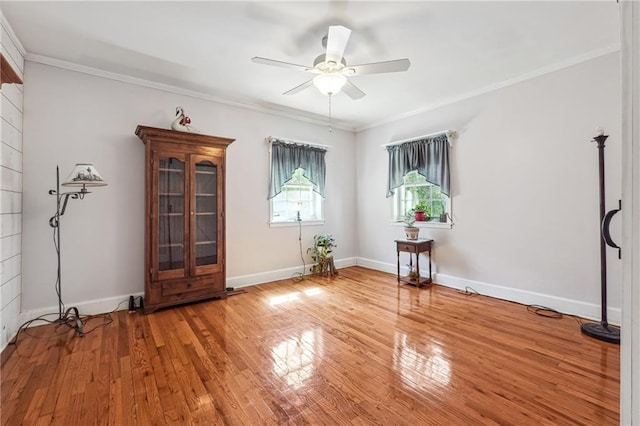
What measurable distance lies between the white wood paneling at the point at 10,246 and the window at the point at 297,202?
112 inches

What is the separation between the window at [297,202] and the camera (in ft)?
15.6

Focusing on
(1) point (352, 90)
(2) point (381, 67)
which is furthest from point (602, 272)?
(1) point (352, 90)

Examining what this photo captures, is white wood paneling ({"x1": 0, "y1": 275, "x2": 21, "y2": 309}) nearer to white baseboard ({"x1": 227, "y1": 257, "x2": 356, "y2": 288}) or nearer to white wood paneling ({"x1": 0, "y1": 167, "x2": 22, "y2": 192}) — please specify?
white wood paneling ({"x1": 0, "y1": 167, "x2": 22, "y2": 192})

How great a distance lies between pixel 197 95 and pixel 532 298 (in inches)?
194

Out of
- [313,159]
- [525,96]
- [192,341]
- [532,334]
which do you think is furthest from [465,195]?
[192,341]

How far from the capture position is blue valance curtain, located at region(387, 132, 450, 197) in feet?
13.7

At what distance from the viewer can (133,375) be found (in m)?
2.09

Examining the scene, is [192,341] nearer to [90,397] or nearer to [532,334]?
[90,397]

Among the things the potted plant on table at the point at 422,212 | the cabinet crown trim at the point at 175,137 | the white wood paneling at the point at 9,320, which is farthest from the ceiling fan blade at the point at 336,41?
the white wood paneling at the point at 9,320

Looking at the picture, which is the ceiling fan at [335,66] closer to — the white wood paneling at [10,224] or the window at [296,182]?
the window at [296,182]

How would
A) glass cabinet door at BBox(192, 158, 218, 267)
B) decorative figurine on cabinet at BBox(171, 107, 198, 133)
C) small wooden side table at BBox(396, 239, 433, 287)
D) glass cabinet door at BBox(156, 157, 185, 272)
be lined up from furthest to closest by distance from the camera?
1. small wooden side table at BBox(396, 239, 433, 287)
2. glass cabinet door at BBox(192, 158, 218, 267)
3. decorative figurine on cabinet at BBox(171, 107, 198, 133)
4. glass cabinet door at BBox(156, 157, 185, 272)

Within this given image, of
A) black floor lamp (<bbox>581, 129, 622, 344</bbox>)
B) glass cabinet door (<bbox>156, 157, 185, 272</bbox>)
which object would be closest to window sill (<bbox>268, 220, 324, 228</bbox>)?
glass cabinet door (<bbox>156, 157, 185, 272</bbox>)

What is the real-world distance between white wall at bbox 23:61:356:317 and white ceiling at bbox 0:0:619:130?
1.01ft

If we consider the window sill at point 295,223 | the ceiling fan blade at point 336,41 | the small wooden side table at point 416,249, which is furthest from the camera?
the window sill at point 295,223
